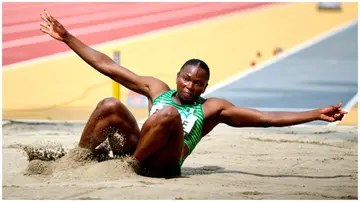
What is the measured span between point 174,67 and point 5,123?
5.30 metres

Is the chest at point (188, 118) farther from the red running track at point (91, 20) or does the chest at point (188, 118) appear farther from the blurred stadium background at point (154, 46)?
the red running track at point (91, 20)

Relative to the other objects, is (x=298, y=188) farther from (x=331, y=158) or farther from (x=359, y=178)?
(x=331, y=158)

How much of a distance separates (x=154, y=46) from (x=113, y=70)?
9.71 metres

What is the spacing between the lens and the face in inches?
242

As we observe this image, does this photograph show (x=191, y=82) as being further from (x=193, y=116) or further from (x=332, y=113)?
(x=332, y=113)

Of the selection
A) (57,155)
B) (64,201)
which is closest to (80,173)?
(57,155)

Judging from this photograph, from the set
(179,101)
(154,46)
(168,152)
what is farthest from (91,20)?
(168,152)

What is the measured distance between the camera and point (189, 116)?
625 centimetres

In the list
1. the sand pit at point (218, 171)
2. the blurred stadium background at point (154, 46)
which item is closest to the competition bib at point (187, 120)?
the sand pit at point (218, 171)

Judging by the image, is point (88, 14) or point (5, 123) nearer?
point (5, 123)

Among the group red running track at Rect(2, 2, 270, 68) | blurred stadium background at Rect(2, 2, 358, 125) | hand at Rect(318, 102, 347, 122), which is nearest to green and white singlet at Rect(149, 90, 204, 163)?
hand at Rect(318, 102, 347, 122)

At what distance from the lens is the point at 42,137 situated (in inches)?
348

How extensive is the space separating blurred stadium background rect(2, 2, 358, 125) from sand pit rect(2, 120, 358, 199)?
1.88m

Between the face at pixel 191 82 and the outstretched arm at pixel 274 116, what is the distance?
248 mm
